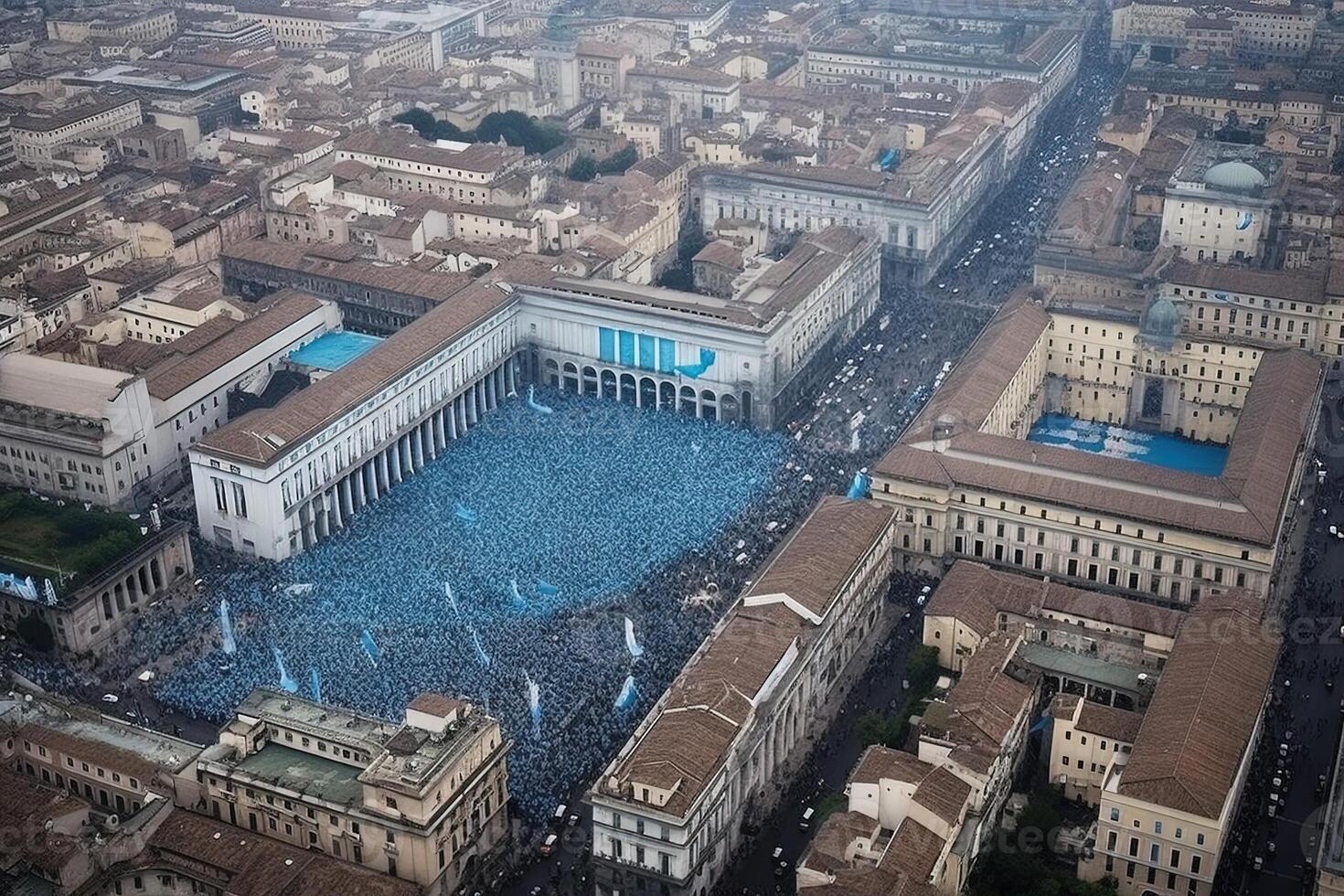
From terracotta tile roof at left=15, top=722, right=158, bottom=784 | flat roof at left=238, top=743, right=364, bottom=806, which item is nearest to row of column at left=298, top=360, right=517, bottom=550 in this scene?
terracotta tile roof at left=15, top=722, right=158, bottom=784

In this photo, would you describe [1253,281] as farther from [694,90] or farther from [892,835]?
[694,90]

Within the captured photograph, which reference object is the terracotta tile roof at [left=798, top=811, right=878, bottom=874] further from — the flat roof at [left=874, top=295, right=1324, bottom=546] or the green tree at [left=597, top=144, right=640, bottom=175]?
the green tree at [left=597, top=144, right=640, bottom=175]

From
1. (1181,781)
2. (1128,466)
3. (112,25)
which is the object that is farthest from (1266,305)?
(112,25)

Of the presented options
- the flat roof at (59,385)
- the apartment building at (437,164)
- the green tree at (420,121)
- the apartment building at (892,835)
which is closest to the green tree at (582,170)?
the apartment building at (437,164)

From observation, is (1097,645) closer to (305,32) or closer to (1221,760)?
(1221,760)


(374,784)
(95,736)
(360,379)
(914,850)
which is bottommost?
(95,736)

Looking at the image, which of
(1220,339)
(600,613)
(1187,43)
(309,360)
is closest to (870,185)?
(1220,339)
